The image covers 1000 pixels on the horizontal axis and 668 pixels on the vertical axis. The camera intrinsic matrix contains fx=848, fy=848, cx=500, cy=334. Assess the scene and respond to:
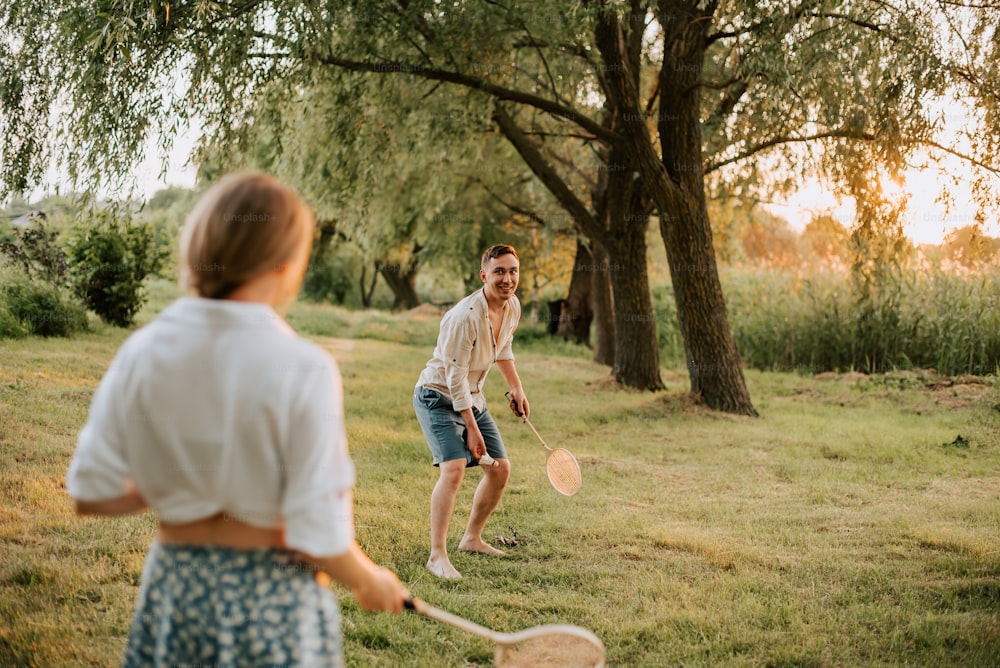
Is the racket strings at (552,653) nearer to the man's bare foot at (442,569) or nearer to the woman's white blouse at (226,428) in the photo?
the man's bare foot at (442,569)

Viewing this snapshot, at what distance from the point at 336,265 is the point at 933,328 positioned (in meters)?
30.3

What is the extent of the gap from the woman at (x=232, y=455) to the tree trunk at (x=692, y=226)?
34.7ft

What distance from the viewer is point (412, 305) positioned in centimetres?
3462

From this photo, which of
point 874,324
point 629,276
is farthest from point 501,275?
point 874,324

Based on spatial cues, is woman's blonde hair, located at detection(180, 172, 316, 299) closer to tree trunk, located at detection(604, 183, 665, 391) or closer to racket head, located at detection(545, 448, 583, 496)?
racket head, located at detection(545, 448, 583, 496)

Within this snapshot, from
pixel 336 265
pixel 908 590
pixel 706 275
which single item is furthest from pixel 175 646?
pixel 336 265

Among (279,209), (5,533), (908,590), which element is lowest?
(5,533)

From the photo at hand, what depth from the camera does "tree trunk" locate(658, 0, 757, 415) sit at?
40.0 ft

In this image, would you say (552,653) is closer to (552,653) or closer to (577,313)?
(552,653)

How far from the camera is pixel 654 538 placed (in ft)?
21.0

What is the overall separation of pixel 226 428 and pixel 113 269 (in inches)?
519

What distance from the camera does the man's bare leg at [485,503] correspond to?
5763 mm

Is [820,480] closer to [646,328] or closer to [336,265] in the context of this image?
[646,328]

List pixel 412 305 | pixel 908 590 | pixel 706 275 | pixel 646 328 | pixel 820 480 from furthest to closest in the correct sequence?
pixel 412 305 → pixel 646 328 → pixel 706 275 → pixel 820 480 → pixel 908 590
